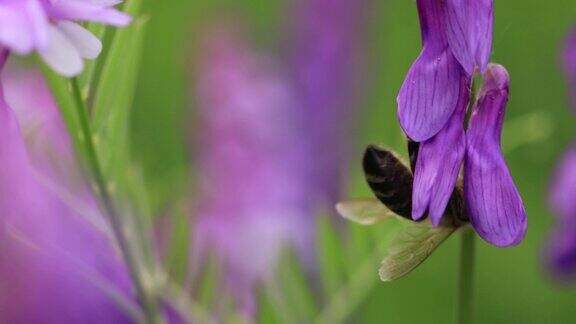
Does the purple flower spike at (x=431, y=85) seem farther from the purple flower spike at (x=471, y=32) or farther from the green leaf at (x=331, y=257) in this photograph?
the green leaf at (x=331, y=257)

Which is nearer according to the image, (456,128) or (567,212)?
(456,128)

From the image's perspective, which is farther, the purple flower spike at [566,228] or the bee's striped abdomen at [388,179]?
the purple flower spike at [566,228]

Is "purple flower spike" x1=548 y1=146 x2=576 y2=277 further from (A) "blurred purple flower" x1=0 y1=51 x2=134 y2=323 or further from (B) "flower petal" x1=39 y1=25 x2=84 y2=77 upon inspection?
(B) "flower petal" x1=39 y1=25 x2=84 y2=77

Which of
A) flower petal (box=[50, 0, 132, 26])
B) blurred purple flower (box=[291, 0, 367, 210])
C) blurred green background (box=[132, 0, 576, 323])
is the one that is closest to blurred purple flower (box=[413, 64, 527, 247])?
flower petal (box=[50, 0, 132, 26])

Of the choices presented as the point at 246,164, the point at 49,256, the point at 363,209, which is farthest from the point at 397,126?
the point at 363,209

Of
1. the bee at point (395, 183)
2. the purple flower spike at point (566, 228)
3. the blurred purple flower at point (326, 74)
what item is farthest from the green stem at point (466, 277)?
the blurred purple flower at point (326, 74)

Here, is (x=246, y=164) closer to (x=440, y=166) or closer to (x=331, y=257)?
(x=331, y=257)
